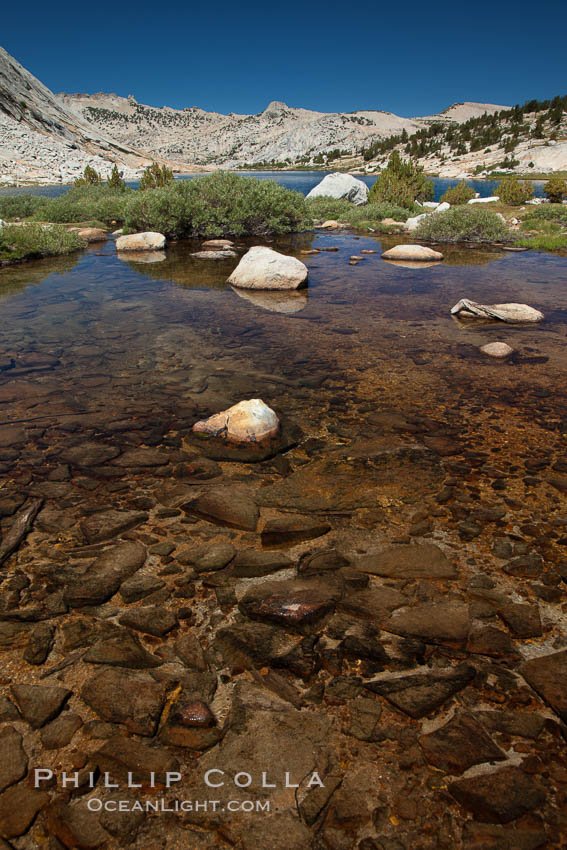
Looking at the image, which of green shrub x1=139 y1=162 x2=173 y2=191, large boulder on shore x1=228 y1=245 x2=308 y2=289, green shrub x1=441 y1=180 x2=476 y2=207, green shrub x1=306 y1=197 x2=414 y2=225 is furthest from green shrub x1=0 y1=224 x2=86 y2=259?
green shrub x1=441 y1=180 x2=476 y2=207

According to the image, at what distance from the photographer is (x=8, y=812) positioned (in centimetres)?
191

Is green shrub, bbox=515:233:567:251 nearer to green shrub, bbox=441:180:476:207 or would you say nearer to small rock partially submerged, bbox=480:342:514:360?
green shrub, bbox=441:180:476:207

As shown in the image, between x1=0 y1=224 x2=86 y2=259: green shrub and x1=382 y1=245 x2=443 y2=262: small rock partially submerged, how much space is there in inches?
500

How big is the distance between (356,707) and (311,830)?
2.02ft

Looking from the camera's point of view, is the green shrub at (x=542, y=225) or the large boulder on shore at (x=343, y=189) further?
the large boulder on shore at (x=343, y=189)

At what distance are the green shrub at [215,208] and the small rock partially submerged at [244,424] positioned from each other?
18.2 m

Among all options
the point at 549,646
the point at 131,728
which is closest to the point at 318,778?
the point at 131,728

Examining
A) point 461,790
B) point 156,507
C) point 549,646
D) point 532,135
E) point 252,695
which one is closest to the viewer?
point 461,790

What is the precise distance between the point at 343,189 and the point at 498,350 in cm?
2968

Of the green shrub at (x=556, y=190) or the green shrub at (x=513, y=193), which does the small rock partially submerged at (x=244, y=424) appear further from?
the green shrub at (x=556, y=190)

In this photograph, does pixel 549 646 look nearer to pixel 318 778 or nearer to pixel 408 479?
pixel 318 778

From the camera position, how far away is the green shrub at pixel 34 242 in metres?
16.6

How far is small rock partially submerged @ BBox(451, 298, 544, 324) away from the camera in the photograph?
991cm

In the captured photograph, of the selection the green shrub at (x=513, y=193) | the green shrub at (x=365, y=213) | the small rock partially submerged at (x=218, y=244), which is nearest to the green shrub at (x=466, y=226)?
the green shrub at (x=365, y=213)
